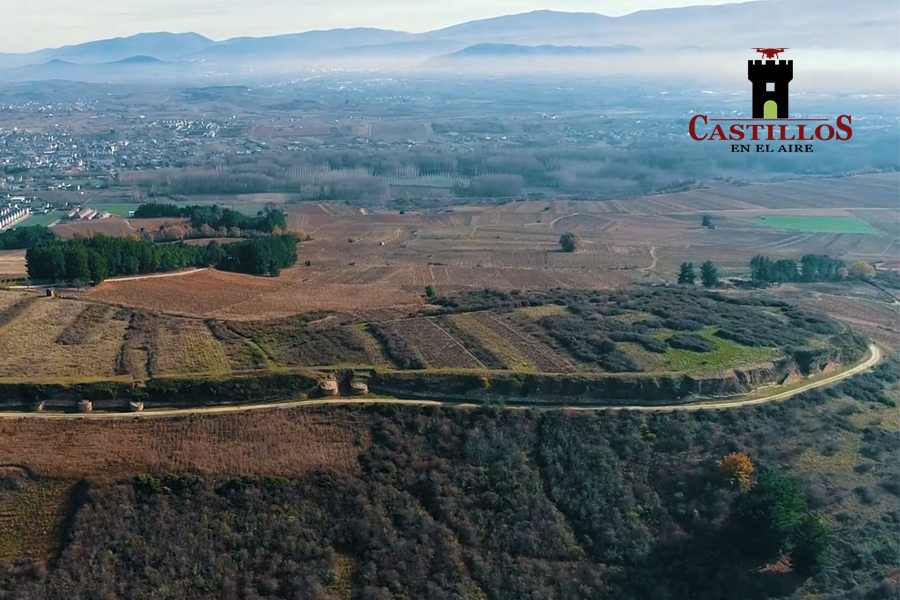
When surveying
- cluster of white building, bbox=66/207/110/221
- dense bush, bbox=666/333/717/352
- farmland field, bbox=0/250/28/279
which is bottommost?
dense bush, bbox=666/333/717/352

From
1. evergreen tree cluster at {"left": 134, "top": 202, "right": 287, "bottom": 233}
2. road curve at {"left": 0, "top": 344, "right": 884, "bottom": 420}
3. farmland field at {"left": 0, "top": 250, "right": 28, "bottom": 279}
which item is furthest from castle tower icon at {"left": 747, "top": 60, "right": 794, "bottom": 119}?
farmland field at {"left": 0, "top": 250, "right": 28, "bottom": 279}

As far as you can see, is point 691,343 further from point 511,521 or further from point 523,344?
point 511,521

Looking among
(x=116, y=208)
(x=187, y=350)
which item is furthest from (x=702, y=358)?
(x=116, y=208)

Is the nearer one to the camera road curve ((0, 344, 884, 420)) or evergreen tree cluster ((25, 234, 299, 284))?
road curve ((0, 344, 884, 420))

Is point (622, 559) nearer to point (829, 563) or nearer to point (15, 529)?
point (829, 563)

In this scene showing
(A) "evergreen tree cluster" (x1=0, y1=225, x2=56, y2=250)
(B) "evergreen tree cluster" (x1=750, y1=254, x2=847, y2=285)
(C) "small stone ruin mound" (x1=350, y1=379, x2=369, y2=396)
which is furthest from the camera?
(A) "evergreen tree cluster" (x1=0, y1=225, x2=56, y2=250)

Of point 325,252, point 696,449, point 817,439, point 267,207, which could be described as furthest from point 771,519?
point 267,207

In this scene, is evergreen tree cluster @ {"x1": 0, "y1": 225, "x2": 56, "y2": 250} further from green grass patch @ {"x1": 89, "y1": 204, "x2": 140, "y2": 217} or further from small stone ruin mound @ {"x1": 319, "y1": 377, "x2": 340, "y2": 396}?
small stone ruin mound @ {"x1": 319, "y1": 377, "x2": 340, "y2": 396}
